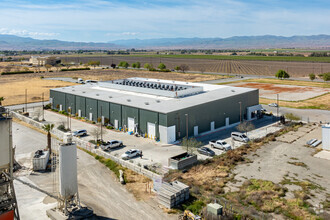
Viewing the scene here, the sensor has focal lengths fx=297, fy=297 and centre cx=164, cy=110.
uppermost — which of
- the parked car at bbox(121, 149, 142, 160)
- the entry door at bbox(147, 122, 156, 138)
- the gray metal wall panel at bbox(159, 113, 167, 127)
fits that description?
the gray metal wall panel at bbox(159, 113, 167, 127)

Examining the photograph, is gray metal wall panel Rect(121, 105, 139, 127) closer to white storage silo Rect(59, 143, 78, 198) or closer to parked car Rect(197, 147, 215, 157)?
parked car Rect(197, 147, 215, 157)

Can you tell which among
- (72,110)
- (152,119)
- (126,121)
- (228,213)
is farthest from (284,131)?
(72,110)

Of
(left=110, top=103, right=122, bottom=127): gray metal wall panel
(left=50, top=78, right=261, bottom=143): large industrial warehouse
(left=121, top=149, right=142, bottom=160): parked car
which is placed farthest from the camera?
(left=110, top=103, right=122, bottom=127): gray metal wall panel

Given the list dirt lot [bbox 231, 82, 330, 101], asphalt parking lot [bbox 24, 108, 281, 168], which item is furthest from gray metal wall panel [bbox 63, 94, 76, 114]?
dirt lot [bbox 231, 82, 330, 101]

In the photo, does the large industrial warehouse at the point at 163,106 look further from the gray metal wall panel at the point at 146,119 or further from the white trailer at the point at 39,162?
the white trailer at the point at 39,162

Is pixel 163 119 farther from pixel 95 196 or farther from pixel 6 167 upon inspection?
pixel 6 167

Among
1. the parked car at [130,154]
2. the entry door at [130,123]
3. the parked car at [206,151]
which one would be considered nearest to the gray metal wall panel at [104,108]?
the entry door at [130,123]

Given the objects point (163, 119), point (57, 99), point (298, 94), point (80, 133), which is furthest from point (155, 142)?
point (298, 94)

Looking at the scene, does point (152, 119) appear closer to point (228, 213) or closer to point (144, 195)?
point (144, 195)
